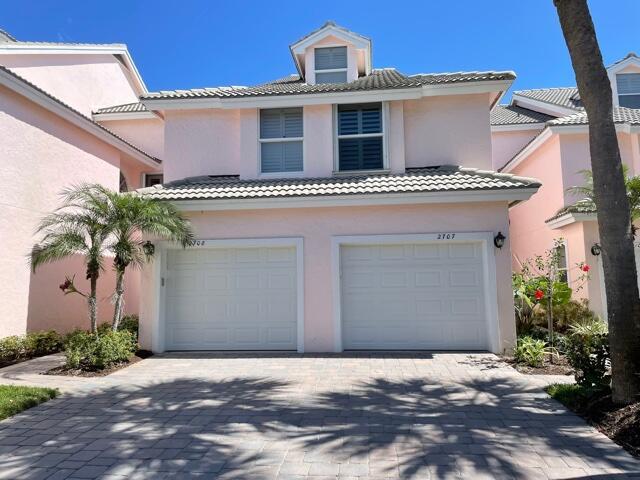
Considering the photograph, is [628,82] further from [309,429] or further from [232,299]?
[309,429]

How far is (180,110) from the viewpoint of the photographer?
12.2m

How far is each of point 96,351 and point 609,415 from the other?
28.0ft

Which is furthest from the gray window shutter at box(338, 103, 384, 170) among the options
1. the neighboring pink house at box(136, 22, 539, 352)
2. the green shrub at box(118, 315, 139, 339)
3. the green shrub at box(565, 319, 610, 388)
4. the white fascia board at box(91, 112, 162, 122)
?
the white fascia board at box(91, 112, 162, 122)

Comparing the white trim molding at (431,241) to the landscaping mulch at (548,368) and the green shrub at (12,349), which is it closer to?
the landscaping mulch at (548,368)

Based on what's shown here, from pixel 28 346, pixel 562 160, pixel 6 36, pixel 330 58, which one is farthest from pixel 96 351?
pixel 562 160

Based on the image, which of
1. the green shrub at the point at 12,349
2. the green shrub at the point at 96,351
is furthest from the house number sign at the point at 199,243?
the green shrub at the point at 12,349

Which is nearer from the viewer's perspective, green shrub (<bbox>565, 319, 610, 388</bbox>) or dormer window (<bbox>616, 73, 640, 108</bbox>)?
green shrub (<bbox>565, 319, 610, 388</bbox>)

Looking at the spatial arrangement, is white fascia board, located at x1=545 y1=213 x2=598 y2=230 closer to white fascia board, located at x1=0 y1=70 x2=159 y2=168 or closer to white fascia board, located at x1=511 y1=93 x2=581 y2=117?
white fascia board, located at x1=511 y1=93 x2=581 y2=117

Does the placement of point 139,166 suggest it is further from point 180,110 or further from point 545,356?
point 545,356

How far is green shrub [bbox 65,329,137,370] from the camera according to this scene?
8398 mm

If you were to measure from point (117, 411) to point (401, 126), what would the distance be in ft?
30.2

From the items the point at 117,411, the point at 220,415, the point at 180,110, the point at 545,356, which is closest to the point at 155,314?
the point at 117,411

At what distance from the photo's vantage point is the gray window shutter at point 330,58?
13422 mm

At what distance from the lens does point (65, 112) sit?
11727 mm
